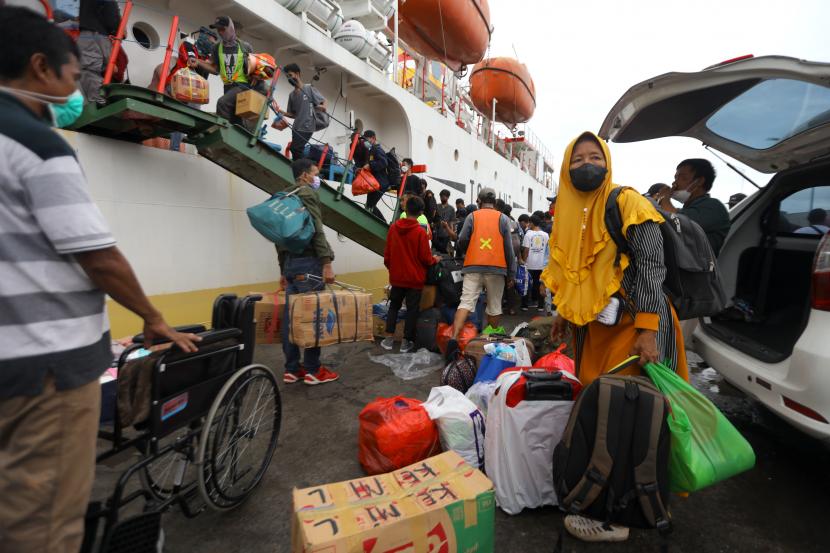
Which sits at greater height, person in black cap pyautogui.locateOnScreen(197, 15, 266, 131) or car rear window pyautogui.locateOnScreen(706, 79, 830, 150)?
person in black cap pyautogui.locateOnScreen(197, 15, 266, 131)

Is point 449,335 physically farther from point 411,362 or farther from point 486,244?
point 486,244

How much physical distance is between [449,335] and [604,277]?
273 centimetres

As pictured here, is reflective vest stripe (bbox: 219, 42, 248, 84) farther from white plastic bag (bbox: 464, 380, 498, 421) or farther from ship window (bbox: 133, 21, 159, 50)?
white plastic bag (bbox: 464, 380, 498, 421)

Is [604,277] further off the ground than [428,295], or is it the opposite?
[604,277]

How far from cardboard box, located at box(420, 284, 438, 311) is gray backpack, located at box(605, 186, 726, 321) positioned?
3.04 meters

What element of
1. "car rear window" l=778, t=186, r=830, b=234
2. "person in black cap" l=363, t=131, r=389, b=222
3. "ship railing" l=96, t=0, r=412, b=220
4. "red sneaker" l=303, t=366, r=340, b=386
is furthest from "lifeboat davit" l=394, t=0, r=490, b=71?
"car rear window" l=778, t=186, r=830, b=234

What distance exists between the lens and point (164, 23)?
5.46 m

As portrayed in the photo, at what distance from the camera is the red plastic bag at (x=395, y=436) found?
234cm

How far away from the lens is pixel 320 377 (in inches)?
156

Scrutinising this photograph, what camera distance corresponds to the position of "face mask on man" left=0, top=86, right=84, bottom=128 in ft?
3.92

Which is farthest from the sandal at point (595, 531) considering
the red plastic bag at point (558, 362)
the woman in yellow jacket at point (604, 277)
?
the red plastic bag at point (558, 362)

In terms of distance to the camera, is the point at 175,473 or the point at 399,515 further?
the point at 175,473

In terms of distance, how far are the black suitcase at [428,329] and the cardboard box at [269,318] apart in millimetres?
1752

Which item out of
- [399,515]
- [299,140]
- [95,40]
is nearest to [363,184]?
[299,140]
